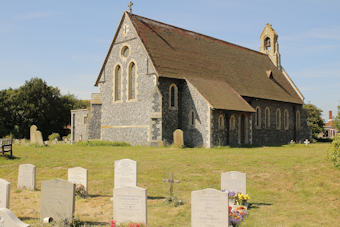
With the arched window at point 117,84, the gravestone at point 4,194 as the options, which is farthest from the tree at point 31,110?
the gravestone at point 4,194

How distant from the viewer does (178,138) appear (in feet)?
89.3

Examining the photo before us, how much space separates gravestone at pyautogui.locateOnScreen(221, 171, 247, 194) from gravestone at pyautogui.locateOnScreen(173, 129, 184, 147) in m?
15.4

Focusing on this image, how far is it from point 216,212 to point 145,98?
21.3 m

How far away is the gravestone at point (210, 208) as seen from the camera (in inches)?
332

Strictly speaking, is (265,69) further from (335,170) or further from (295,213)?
(295,213)

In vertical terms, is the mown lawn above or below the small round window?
below

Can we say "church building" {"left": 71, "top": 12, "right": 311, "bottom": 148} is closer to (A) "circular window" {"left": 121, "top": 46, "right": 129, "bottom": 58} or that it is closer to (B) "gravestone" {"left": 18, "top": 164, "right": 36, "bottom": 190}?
(A) "circular window" {"left": 121, "top": 46, "right": 129, "bottom": 58}

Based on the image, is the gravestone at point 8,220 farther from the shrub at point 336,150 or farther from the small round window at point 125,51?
the small round window at point 125,51

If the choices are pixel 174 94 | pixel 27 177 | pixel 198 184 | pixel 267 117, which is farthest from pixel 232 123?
pixel 27 177

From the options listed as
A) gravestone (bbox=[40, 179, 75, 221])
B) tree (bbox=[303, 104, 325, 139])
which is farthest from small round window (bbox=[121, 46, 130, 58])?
tree (bbox=[303, 104, 325, 139])

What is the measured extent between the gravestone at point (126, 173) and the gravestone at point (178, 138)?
569 inches

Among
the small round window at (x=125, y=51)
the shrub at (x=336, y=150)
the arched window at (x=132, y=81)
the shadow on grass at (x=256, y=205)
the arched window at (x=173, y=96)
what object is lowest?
the shadow on grass at (x=256, y=205)

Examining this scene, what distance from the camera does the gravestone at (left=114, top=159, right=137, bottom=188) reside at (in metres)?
12.5

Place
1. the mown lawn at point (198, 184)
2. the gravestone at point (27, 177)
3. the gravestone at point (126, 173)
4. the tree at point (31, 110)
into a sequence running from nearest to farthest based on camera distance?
the mown lawn at point (198, 184), the gravestone at point (126, 173), the gravestone at point (27, 177), the tree at point (31, 110)
